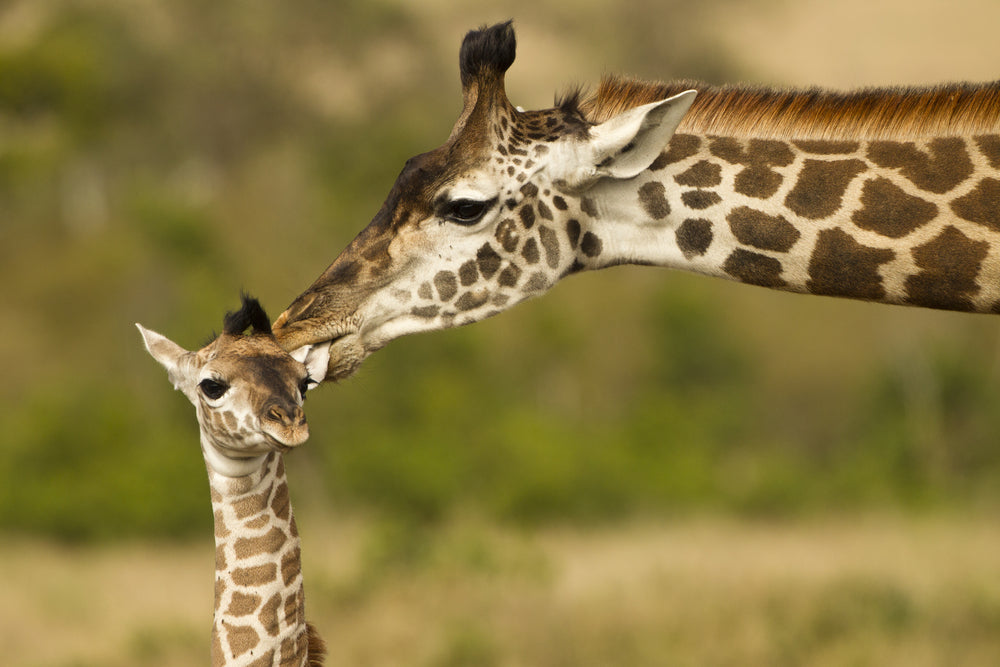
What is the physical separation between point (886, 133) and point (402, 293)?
2177 mm

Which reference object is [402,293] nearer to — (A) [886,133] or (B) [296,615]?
(B) [296,615]

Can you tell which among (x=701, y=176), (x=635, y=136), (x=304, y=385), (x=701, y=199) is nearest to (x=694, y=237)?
(x=701, y=199)

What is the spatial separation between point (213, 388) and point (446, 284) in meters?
1.19

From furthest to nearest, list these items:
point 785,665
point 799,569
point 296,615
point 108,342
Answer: point 108,342 < point 799,569 < point 785,665 < point 296,615

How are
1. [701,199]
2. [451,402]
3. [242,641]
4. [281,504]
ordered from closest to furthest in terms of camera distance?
[242,641] < [281,504] < [701,199] < [451,402]

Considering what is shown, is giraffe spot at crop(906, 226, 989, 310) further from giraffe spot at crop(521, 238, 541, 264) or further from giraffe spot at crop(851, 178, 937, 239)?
giraffe spot at crop(521, 238, 541, 264)

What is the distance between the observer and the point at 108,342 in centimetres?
4378

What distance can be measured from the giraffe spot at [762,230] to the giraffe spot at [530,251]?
844 mm

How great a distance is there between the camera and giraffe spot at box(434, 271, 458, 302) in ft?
16.9

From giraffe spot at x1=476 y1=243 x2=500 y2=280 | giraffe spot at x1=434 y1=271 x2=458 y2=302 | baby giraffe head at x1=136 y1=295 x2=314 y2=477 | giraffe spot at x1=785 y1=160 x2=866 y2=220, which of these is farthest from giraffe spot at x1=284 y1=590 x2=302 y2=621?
giraffe spot at x1=785 y1=160 x2=866 y2=220

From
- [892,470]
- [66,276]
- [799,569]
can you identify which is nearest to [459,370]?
[892,470]

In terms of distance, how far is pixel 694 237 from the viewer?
5062 mm

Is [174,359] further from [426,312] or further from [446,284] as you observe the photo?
[446,284]

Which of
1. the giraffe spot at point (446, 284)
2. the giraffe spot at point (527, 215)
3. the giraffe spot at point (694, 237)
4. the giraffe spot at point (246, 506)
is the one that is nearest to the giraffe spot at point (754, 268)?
the giraffe spot at point (694, 237)
